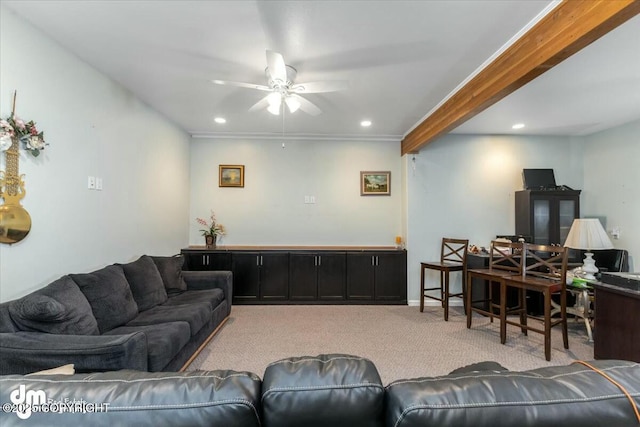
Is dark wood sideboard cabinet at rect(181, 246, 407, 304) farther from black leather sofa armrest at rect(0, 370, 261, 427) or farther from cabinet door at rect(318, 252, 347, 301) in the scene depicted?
black leather sofa armrest at rect(0, 370, 261, 427)

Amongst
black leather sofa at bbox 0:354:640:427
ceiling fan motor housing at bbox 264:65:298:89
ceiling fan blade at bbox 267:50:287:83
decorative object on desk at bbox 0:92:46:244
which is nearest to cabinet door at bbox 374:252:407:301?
ceiling fan motor housing at bbox 264:65:298:89

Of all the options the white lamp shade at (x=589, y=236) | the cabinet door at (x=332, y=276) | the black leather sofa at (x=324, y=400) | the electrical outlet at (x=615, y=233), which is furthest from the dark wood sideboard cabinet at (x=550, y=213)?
the black leather sofa at (x=324, y=400)

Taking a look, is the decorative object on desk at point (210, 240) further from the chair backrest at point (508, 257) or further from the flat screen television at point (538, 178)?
the flat screen television at point (538, 178)

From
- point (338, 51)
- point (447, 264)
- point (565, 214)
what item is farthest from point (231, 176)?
point (565, 214)

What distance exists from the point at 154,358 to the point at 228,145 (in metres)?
3.68

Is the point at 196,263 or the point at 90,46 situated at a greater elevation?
the point at 90,46

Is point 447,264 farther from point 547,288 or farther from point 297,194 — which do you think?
point 297,194

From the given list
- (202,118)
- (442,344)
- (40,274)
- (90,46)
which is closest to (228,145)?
(202,118)

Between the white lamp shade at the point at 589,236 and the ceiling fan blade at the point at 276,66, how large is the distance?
356 cm

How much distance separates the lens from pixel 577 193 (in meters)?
4.41

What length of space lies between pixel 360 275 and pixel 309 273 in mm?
788

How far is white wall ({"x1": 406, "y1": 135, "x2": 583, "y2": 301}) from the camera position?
15.5 ft

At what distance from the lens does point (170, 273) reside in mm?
3379

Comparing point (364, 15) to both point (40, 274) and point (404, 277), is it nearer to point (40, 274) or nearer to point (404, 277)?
point (40, 274)
